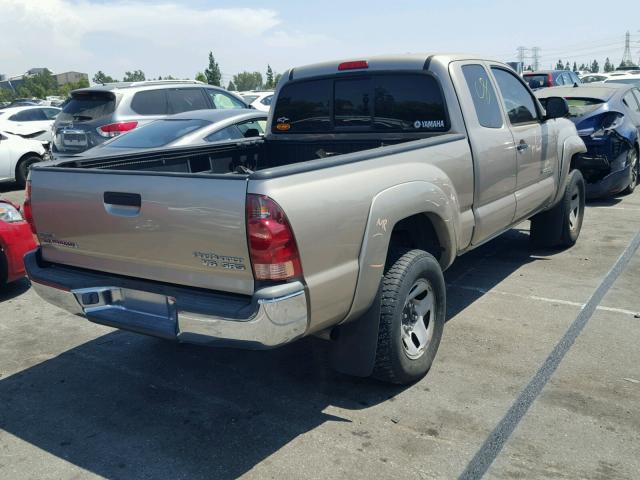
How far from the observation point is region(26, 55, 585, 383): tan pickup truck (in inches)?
121

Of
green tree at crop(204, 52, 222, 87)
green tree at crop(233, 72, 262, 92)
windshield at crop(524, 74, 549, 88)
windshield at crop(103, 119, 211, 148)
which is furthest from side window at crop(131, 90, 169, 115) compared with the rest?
green tree at crop(233, 72, 262, 92)

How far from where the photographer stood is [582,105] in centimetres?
972

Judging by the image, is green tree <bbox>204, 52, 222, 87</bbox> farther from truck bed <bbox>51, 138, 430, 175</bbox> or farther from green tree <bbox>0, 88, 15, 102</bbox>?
truck bed <bbox>51, 138, 430, 175</bbox>

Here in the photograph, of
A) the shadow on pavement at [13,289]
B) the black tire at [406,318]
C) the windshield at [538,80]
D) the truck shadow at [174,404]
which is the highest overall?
the windshield at [538,80]

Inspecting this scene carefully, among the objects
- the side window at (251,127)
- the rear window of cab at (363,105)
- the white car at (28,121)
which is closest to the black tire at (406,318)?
the rear window of cab at (363,105)

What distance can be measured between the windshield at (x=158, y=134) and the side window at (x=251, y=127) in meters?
0.50

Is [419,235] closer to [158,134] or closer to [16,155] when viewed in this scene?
[158,134]

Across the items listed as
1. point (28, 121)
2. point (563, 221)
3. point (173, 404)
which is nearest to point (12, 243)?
point (173, 404)

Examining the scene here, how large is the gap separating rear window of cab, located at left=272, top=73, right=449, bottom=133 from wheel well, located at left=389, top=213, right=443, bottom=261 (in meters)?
0.87

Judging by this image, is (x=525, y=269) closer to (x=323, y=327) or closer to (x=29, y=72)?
(x=323, y=327)

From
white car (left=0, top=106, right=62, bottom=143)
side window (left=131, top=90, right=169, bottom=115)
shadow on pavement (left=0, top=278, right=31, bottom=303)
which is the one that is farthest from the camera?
white car (left=0, top=106, right=62, bottom=143)

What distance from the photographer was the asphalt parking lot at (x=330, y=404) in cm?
327

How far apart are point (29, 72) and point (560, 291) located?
138142mm

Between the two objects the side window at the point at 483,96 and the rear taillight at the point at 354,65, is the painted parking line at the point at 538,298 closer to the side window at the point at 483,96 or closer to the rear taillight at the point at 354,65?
the side window at the point at 483,96
